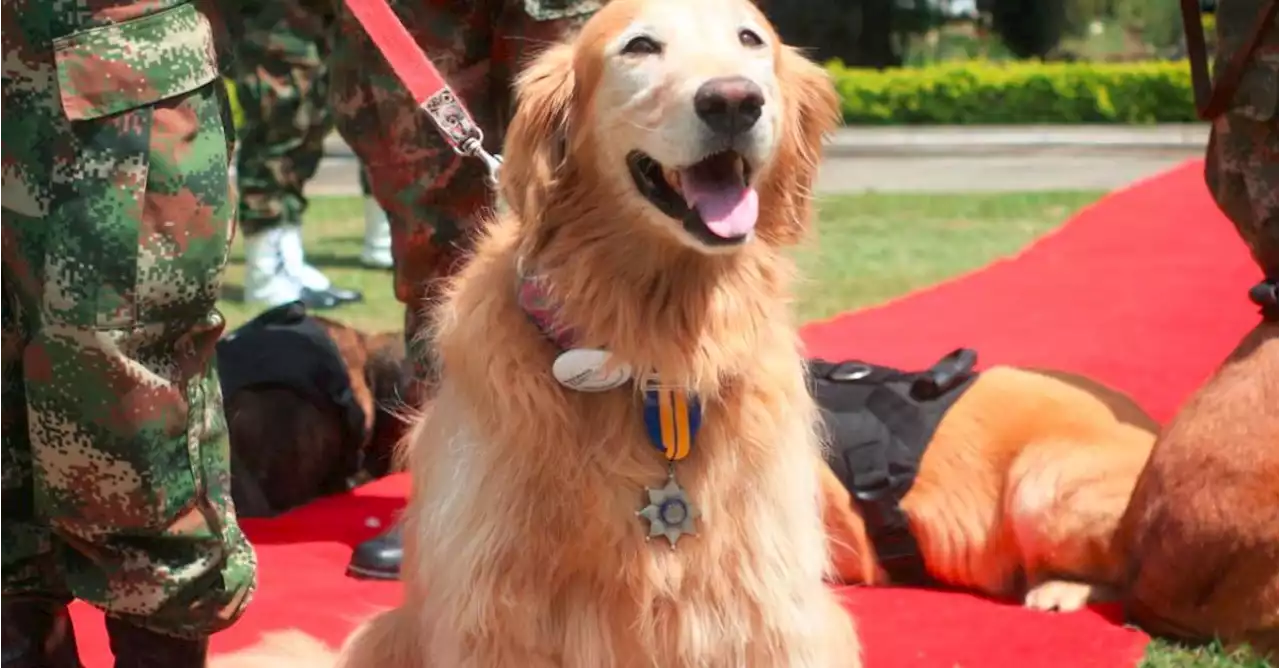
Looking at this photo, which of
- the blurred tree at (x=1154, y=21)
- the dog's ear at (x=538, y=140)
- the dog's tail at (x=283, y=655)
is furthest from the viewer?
the blurred tree at (x=1154, y=21)

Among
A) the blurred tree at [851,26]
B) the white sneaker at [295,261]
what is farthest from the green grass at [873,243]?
the blurred tree at [851,26]

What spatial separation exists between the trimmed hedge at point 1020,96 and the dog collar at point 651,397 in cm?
1985

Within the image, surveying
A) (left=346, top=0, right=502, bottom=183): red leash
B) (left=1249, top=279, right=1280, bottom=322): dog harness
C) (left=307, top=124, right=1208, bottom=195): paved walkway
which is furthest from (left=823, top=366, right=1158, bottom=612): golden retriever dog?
(left=307, top=124, right=1208, bottom=195): paved walkway

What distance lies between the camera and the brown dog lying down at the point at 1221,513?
130 inches

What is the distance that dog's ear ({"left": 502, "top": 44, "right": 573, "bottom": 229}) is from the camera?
9.55 ft

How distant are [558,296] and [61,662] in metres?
1.20

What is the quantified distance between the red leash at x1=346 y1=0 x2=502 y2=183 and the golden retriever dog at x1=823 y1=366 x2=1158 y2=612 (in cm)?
161

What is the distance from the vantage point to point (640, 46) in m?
2.84

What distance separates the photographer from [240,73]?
7.77 m

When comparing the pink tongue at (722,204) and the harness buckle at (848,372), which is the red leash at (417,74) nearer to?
the pink tongue at (722,204)

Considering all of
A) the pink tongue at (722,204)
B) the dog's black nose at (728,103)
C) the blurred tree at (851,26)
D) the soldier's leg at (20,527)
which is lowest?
the blurred tree at (851,26)

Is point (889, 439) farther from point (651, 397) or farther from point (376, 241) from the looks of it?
point (376, 241)

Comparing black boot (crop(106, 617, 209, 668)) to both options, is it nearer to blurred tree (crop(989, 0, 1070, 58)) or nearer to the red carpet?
the red carpet

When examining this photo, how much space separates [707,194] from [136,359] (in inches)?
41.5
